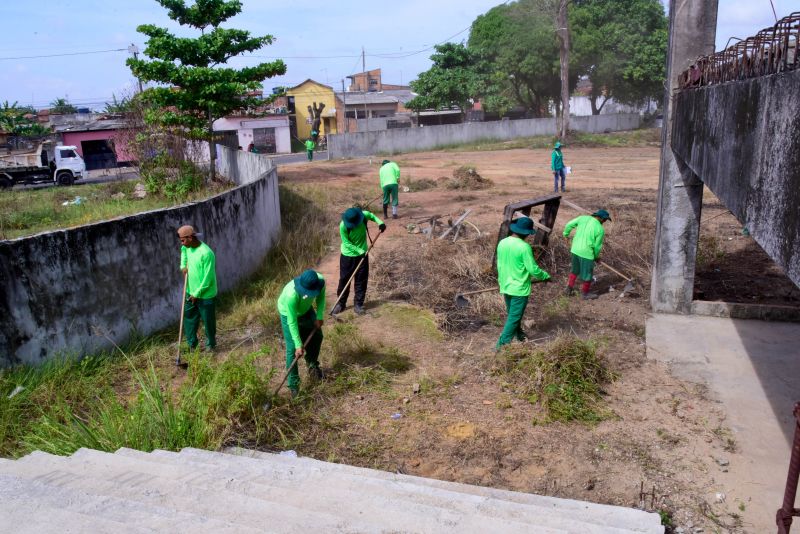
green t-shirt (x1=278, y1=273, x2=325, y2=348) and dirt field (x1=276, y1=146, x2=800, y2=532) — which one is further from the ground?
green t-shirt (x1=278, y1=273, x2=325, y2=348)

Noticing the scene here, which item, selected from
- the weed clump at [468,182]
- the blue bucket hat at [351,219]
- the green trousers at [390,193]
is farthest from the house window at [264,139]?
the blue bucket hat at [351,219]

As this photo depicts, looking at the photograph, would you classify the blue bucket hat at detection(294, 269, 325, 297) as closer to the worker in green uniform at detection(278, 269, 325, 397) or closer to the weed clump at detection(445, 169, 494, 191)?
the worker in green uniform at detection(278, 269, 325, 397)

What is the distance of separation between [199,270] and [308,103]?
42.8 meters

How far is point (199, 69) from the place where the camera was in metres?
17.2

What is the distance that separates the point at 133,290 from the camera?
7.79m

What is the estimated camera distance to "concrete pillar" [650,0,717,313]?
7.57 metres

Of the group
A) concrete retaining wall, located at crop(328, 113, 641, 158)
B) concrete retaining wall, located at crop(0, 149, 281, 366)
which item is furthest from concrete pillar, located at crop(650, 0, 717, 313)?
concrete retaining wall, located at crop(328, 113, 641, 158)

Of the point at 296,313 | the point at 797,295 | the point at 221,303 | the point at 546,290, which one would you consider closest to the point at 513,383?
the point at 296,313

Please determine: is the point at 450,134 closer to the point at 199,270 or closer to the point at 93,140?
the point at 93,140

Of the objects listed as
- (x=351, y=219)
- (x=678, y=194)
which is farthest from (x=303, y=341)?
(x=678, y=194)

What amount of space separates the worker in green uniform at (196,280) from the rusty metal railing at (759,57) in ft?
17.6

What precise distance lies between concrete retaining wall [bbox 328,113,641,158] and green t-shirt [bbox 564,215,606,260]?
2413 cm

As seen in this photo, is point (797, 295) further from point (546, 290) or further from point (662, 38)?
point (662, 38)

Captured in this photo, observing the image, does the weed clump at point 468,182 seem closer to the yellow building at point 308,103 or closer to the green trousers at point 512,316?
the green trousers at point 512,316
